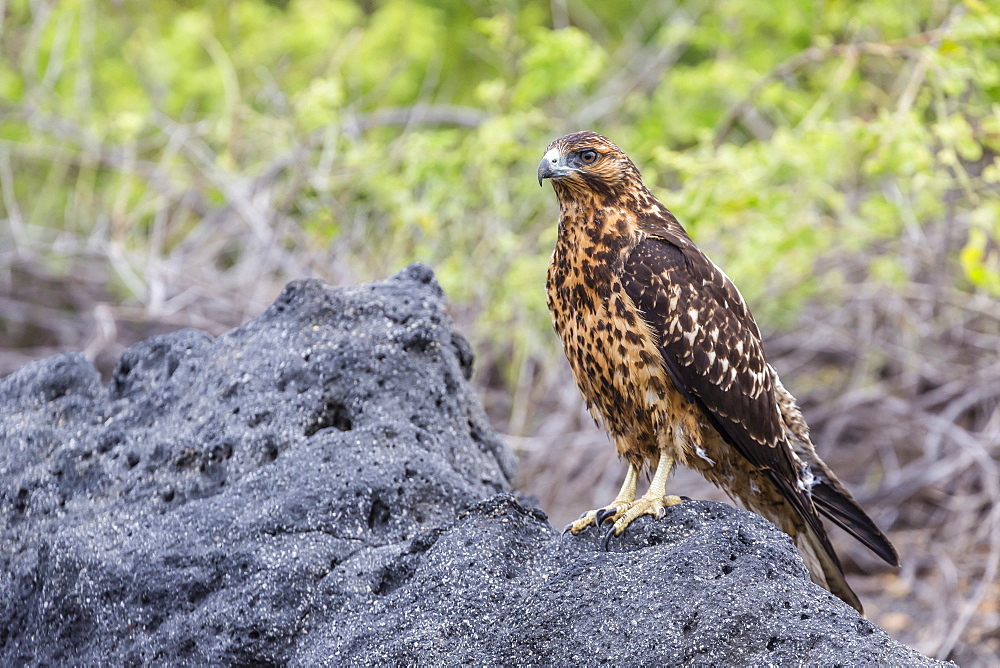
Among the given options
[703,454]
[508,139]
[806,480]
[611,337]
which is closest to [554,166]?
[611,337]

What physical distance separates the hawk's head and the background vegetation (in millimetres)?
2285

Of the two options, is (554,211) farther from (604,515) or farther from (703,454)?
(604,515)

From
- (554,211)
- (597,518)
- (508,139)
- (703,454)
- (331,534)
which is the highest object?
(508,139)

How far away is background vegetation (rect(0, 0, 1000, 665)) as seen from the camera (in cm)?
608

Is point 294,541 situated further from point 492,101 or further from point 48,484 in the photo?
point 492,101

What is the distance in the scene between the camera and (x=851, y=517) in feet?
11.0

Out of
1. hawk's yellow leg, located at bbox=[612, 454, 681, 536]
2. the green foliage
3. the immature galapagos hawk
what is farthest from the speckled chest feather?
the green foliage

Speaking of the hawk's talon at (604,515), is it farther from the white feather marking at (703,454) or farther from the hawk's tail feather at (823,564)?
the hawk's tail feather at (823,564)

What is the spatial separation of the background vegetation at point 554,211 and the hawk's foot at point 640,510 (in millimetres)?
2987

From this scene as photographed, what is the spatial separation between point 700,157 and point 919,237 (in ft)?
8.42

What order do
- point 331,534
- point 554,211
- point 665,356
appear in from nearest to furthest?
point 331,534, point 665,356, point 554,211

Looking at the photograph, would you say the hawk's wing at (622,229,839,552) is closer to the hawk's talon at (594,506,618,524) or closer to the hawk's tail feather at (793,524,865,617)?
the hawk's tail feather at (793,524,865,617)

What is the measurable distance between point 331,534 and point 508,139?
3961 millimetres

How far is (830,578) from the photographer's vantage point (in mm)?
3279
